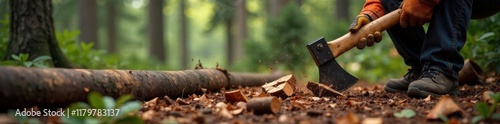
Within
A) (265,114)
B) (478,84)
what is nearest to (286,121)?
(265,114)

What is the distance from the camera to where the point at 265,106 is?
1.95 metres

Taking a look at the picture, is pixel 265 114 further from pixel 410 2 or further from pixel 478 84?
pixel 478 84

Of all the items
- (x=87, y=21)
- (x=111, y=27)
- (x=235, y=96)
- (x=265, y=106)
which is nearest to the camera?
A: (x=265, y=106)

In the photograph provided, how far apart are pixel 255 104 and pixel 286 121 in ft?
0.87

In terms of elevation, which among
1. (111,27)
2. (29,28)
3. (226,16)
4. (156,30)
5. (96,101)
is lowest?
(96,101)

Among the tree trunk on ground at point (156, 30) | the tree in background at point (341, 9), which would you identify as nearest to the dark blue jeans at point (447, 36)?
the tree in background at point (341, 9)

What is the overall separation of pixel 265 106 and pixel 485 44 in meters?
3.15

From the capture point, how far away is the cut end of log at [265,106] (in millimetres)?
1953

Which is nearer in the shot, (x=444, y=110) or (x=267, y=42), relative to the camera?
(x=444, y=110)

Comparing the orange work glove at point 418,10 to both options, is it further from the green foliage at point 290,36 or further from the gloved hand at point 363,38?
the green foliage at point 290,36

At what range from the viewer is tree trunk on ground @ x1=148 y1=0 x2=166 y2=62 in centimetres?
1277

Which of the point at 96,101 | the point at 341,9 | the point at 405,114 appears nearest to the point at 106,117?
the point at 96,101

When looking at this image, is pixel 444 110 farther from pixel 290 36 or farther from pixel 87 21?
pixel 87 21

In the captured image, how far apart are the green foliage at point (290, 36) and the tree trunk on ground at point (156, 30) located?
4.90 meters
